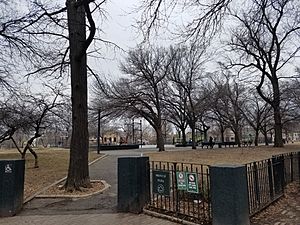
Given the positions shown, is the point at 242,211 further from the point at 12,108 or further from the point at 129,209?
the point at 12,108

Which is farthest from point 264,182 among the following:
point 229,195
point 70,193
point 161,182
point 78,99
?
point 78,99

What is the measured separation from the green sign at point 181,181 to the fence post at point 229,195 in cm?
105

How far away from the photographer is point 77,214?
7.50m

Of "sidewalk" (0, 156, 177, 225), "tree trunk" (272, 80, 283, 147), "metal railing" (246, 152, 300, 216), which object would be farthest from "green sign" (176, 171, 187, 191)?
"tree trunk" (272, 80, 283, 147)

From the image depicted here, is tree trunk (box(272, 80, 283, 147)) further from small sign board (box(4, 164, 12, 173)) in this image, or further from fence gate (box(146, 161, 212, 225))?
small sign board (box(4, 164, 12, 173))

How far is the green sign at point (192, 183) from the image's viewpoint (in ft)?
22.0

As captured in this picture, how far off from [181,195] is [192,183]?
1.23 m

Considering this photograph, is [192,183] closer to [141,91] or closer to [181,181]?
[181,181]

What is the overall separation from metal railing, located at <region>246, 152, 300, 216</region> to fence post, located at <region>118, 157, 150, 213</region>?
91.7 inches

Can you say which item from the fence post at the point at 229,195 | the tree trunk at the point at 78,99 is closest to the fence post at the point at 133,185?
the fence post at the point at 229,195

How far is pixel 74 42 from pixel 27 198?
5.34 meters

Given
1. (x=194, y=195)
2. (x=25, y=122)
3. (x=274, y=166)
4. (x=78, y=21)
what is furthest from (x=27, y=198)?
(x=25, y=122)

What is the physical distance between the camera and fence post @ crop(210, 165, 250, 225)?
5605mm

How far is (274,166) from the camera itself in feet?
28.2
